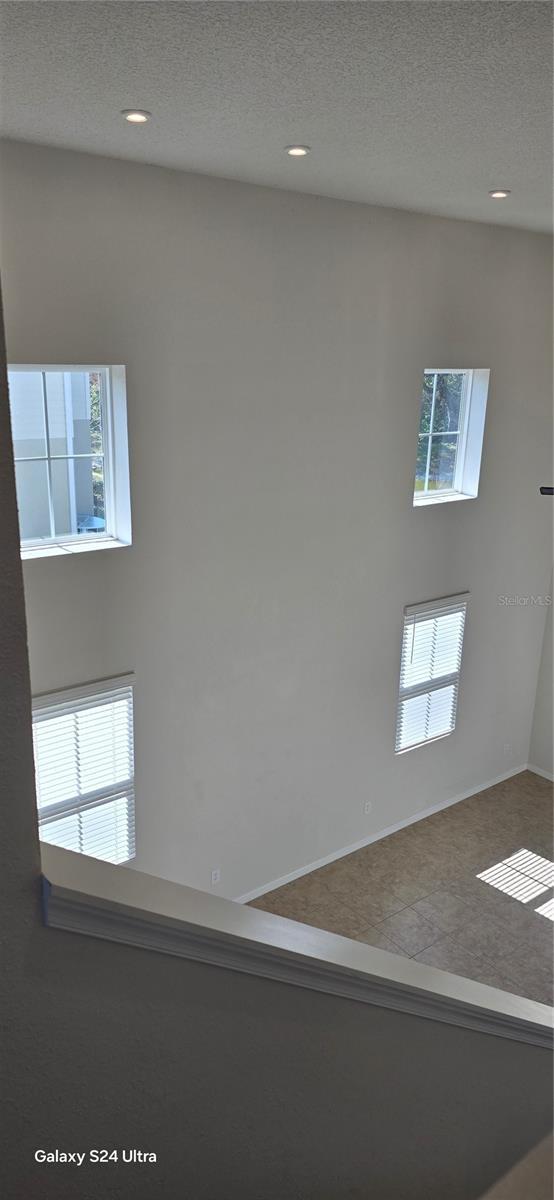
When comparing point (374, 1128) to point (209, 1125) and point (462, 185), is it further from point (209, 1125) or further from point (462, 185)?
point (462, 185)

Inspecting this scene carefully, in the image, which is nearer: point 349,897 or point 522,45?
point 522,45

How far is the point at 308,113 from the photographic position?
2.73m

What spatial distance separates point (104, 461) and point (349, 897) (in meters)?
3.22

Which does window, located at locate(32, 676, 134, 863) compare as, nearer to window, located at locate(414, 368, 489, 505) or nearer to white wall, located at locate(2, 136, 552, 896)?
white wall, located at locate(2, 136, 552, 896)

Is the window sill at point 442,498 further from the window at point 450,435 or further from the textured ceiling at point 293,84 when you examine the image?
the textured ceiling at point 293,84

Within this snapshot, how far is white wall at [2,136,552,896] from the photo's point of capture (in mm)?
3670

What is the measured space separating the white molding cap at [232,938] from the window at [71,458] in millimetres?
2805

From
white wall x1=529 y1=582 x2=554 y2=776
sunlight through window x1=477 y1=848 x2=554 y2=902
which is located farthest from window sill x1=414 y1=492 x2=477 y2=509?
sunlight through window x1=477 y1=848 x2=554 y2=902

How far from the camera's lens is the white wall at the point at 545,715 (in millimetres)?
6855

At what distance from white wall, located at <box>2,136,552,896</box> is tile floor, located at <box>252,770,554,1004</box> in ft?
0.73

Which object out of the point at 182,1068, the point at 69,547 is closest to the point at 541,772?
the point at 69,547

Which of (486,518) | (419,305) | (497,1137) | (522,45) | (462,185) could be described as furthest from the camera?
(486,518)

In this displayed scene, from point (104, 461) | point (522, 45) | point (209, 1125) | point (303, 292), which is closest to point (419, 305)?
A: point (303, 292)

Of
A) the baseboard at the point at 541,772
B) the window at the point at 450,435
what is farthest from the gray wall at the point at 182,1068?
the baseboard at the point at 541,772
